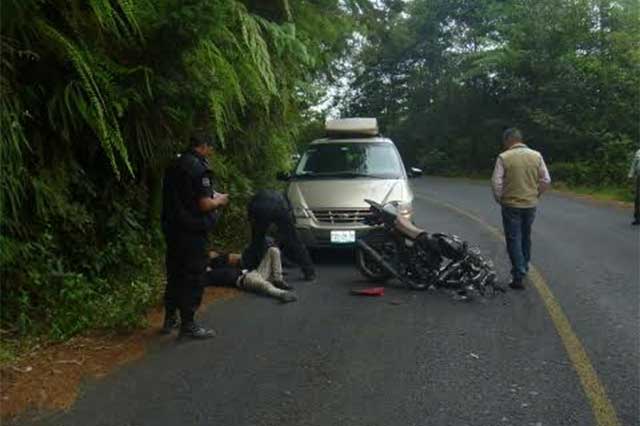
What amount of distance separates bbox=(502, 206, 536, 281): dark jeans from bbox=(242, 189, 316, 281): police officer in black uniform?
2404 mm

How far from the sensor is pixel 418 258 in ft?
27.3

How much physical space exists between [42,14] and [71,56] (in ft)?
1.65

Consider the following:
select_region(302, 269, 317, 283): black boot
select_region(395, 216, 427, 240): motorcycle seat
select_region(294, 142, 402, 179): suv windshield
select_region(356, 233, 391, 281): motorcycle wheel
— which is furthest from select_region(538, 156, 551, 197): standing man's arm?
select_region(302, 269, 317, 283): black boot

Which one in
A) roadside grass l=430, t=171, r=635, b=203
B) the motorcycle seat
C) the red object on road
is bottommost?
roadside grass l=430, t=171, r=635, b=203

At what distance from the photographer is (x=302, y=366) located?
5457mm

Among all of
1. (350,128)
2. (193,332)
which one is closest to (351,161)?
(350,128)

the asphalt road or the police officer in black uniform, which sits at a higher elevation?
the police officer in black uniform

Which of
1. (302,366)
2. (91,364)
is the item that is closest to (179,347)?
(91,364)

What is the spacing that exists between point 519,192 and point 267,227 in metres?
2.99

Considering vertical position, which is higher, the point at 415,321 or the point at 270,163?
the point at 270,163

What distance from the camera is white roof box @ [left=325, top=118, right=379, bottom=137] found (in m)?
12.5

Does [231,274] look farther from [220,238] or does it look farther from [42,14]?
[42,14]

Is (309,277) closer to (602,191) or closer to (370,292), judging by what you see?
(370,292)

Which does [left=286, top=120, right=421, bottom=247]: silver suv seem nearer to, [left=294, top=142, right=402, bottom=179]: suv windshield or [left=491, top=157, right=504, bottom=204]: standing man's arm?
[left=294, top=142, right=402, bottom=179]: suv windshield
